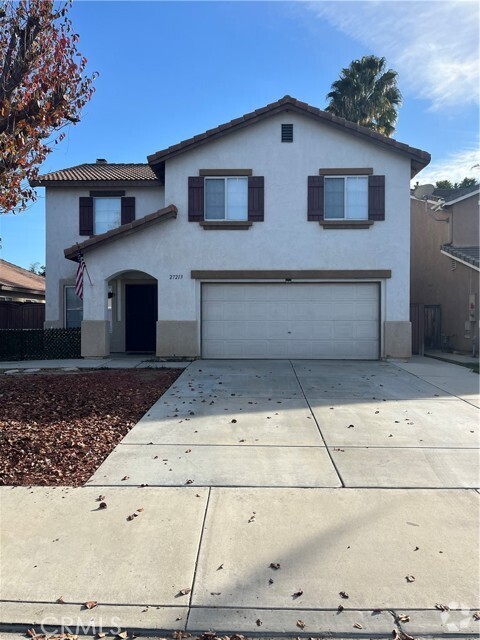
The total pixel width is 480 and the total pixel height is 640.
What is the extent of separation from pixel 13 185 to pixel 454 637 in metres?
7.08

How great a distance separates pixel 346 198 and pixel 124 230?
21.8 ft

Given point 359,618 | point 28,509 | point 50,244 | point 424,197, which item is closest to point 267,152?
point 50,244

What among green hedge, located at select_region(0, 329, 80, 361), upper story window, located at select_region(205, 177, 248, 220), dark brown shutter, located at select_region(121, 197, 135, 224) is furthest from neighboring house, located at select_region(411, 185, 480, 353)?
green hedge, located at select_region(0, 329, 80, 361)

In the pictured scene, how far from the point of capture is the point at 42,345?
Answer: 14828 millimetres

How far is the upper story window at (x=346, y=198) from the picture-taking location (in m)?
14.2

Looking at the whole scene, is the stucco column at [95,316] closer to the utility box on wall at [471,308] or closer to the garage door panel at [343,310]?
the garage door panel at [343,310]

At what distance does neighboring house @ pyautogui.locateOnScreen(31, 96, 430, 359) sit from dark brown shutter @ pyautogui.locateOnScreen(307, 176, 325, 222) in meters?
0.03

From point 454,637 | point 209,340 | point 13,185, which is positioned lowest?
point 454,637

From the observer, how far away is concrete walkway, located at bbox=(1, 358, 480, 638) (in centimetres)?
305

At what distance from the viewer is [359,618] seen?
118 inches

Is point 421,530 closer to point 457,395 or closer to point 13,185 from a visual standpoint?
point 457,395

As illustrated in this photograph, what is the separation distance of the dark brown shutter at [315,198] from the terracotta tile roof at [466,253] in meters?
5.96

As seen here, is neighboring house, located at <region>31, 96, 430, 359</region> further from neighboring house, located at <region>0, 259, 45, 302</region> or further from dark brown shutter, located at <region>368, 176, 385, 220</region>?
neighboring house, located at <region>0, 259, 45, 302</region>

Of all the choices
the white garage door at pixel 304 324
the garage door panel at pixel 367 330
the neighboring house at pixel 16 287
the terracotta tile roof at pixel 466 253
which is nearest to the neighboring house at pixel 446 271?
the terracotta tile roof at pixel 466 253
